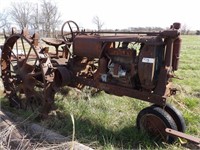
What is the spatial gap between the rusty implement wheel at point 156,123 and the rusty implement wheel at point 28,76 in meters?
1.60

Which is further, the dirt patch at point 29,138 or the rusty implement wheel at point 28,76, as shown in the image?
the rusty implement wheel at point 28,76

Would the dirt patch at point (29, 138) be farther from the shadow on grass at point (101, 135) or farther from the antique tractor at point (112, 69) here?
the antique tractor at point (112, 69)

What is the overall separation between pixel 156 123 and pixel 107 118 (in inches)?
38.1

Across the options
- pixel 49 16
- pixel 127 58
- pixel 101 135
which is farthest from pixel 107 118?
pixel 49 16

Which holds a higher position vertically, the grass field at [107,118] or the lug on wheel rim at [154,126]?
the lug on wheel rim at [154,126]

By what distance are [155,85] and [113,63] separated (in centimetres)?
70

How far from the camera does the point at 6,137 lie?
354 centimetres

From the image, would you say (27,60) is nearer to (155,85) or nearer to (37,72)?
(37,72)

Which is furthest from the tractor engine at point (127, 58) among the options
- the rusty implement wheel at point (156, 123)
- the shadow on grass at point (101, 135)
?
the shadow on grass at point (101, 135)

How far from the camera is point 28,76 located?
463 cm

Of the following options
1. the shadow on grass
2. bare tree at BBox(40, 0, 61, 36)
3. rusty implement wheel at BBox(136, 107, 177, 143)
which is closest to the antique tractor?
rusty implement wheel at BBox(136, 107, 177, 143)

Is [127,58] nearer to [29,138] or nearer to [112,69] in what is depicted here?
[112,69]

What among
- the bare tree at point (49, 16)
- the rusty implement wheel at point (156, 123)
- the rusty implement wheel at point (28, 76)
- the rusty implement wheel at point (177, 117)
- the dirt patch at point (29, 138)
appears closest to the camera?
the dirt patch at point (29, 138)

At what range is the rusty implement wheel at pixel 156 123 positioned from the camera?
354cm
